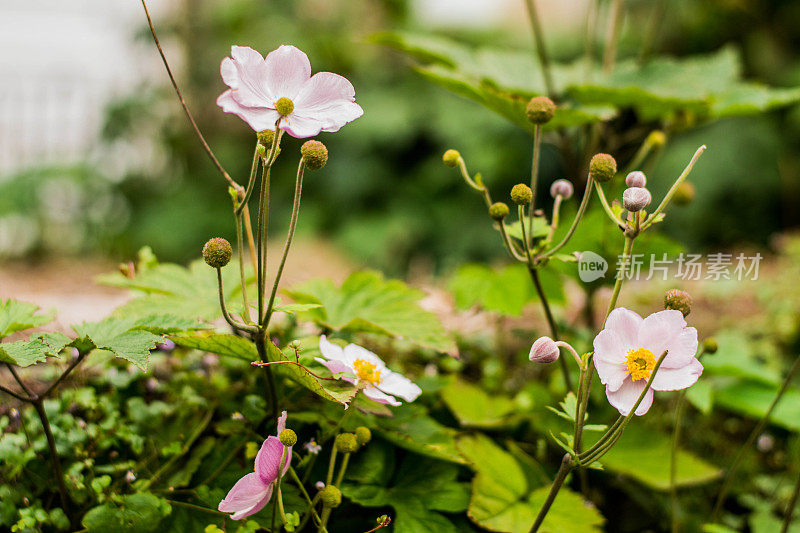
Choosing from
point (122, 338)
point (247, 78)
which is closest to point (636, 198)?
point (247, 78)

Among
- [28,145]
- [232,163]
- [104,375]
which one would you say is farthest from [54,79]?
[104,375]

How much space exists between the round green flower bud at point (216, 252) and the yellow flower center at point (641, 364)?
1.44ft

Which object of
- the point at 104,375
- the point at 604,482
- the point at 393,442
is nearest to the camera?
the point at 393,442

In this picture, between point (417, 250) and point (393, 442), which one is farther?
point (417, 250)

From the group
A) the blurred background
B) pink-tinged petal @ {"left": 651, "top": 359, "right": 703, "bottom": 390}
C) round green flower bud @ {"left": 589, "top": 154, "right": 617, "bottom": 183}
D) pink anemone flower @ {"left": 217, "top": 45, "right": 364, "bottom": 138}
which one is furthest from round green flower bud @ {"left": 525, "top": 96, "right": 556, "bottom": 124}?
the blurred background

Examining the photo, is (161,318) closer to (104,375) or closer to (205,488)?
(205,488)

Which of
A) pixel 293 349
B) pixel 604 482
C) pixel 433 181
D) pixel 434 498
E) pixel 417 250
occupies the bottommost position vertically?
pixel 417 250

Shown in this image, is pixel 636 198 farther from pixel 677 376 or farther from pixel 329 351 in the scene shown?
pixel 329 351

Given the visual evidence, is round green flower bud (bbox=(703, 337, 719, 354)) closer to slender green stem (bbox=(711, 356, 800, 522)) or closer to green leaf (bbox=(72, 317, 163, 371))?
slender green stem (bbox=(711, 356, 800, 522))

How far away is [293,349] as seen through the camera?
74cm

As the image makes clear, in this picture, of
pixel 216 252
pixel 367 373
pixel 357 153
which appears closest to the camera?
pixel 216 252

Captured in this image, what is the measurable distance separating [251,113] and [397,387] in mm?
373

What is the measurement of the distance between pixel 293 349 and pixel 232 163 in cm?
439

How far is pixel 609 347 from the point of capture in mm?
618
